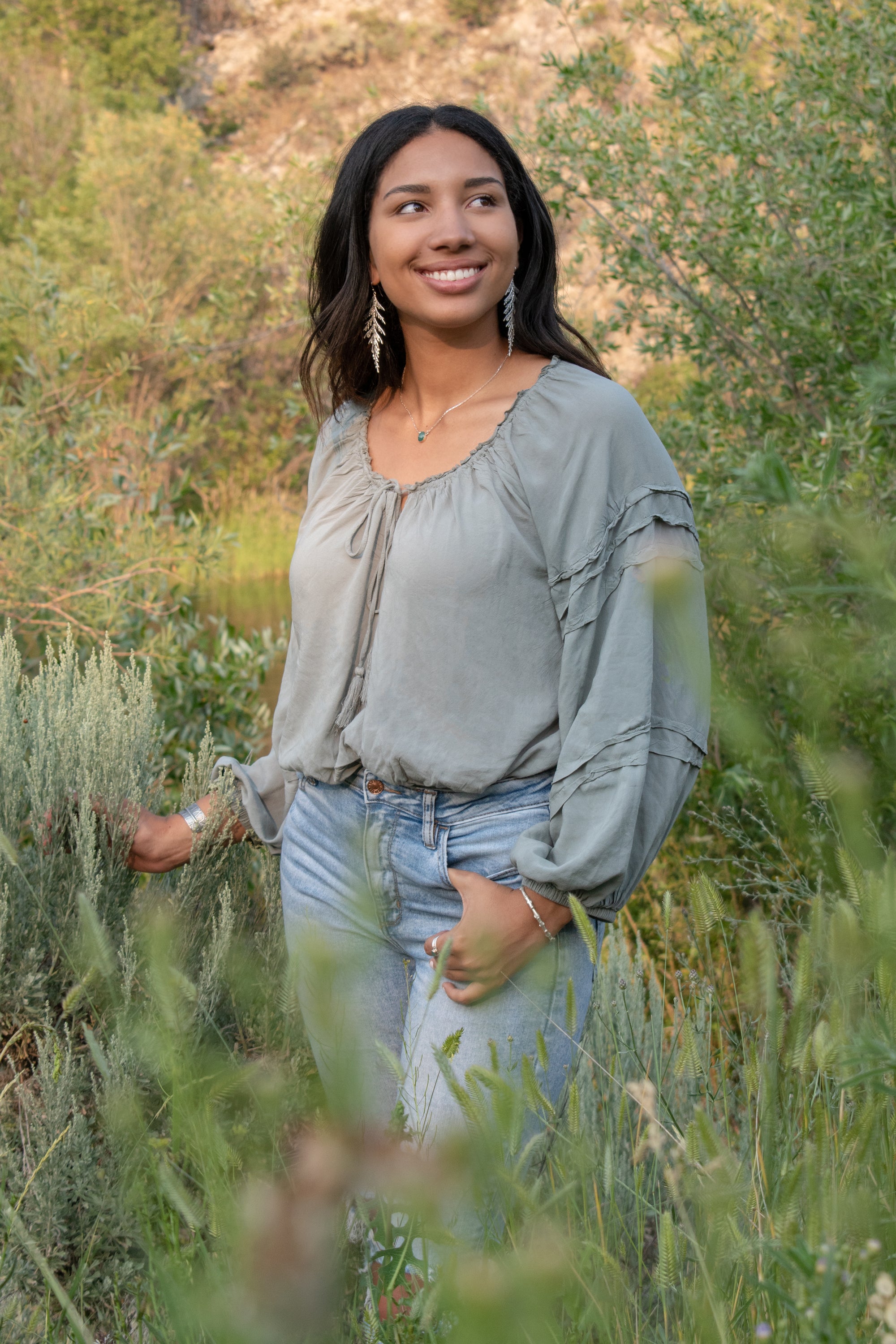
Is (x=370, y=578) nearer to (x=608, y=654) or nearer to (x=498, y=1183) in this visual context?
(x=608, y=654)

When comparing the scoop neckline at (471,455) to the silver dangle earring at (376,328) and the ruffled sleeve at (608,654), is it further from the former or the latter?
the silver dangle earring at (376,328)

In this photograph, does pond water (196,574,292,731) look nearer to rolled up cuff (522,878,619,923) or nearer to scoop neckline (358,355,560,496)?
scoop neckline (358,355,560,496)

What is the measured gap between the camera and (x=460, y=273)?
1764mm

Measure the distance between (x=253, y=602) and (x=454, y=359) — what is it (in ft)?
28.9

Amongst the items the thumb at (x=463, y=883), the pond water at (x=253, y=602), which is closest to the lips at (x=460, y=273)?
the thumb at (x=463, y=883)

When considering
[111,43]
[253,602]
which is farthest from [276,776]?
[111,43]

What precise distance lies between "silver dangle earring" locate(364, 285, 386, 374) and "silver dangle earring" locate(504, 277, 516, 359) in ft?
0.78

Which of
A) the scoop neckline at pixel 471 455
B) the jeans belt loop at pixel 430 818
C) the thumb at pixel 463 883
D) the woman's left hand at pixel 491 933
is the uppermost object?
the scoop neckline at pixel 471 455

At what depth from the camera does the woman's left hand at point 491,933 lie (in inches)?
58.7

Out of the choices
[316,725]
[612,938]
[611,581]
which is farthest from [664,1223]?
[612,938]

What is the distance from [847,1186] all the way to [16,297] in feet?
13.0

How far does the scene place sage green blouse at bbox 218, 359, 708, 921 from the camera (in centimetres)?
152

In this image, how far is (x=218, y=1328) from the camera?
2.23ft

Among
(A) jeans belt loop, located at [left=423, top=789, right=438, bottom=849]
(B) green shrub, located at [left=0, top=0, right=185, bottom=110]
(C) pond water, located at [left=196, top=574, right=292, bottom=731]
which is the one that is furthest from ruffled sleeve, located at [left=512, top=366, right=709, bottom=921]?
(B) green shrub, located at [left=0, top=0, right=185, bottom=110]
